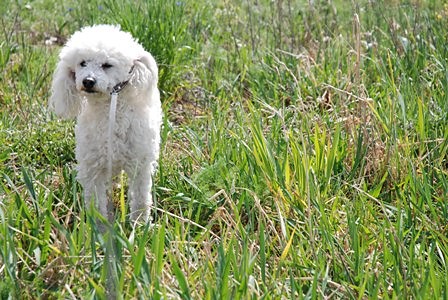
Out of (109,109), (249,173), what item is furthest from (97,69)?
(249,173)

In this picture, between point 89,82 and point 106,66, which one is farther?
point 106,66

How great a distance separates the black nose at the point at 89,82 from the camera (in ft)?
11.8

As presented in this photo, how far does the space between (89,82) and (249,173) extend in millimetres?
802

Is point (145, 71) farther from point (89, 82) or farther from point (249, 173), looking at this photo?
point (249, 173)

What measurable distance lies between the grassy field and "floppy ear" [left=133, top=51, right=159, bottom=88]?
43 centimetres

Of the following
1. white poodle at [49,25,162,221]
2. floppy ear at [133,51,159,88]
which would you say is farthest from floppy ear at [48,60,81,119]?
floppy ear at [133,51,159,88]

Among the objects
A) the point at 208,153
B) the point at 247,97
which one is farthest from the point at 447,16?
the point at 208,153

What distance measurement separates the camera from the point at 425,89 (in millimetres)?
4617

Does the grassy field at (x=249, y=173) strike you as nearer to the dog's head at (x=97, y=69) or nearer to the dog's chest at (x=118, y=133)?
the dog's chest at (x=118, y=133)

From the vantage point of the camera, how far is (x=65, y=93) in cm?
380

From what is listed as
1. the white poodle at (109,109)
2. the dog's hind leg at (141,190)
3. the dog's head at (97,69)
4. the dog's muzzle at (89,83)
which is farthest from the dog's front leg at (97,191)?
the dog's muzzle at (89,83)

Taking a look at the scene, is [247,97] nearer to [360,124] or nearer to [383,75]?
[383,75]

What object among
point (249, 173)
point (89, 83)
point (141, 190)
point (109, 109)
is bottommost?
point (141, 190)

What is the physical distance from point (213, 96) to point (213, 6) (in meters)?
2.58
